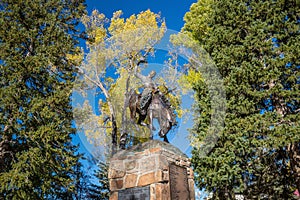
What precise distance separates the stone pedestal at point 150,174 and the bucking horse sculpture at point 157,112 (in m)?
0.46

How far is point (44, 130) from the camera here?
27.1 feet

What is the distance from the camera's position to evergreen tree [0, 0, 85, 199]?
792 cm

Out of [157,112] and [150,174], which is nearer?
[150,174]

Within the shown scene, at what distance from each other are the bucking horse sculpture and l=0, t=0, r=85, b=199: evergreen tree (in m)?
3.75

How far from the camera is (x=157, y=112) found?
229 inches

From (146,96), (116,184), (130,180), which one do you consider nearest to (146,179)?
(130,180)

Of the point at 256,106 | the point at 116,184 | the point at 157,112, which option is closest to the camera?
the point at 116,184

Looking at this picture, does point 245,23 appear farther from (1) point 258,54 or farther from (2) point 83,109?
(2) point 83,109

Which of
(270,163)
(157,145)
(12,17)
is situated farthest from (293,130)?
(12,17)

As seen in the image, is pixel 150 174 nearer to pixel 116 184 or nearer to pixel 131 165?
pixel 131 165

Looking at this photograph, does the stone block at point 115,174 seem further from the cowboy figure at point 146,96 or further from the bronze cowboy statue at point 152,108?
the cowboy figure at point 146,96

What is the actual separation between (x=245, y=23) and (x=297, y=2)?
168 cm

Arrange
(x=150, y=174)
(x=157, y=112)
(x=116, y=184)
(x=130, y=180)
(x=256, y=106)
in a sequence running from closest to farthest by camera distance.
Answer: (x=150, y=174)
(x=130, y=180)
(x=116, y=184)
(x=157, y=112)
(x=256, y=106)

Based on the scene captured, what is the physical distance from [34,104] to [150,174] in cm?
543
